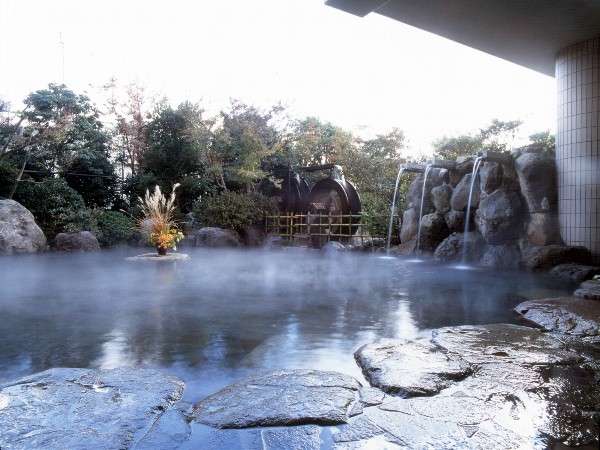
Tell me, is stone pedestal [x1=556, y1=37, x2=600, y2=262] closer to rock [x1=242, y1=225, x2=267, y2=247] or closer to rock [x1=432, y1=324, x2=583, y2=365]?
rock [x1=432, y1=324, x2=583, y2=365]

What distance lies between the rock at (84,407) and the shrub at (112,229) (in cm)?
1239

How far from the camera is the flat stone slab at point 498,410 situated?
178cm

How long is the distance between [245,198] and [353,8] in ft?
34.4

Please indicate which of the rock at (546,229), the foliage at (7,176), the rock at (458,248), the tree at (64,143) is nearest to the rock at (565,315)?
the rock at (546,229)

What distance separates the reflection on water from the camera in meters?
2.92

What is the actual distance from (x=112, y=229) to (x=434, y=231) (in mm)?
9644

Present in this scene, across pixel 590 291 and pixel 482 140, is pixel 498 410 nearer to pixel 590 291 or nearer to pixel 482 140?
pixel 590 291

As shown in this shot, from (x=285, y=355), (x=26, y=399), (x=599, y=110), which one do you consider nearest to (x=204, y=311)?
(x=285, y=355)

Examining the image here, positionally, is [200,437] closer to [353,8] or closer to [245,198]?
[353,8]

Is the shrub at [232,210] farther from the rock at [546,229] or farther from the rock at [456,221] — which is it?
the rock at [546,229]

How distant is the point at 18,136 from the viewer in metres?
13.7

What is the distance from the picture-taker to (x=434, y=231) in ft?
34.2

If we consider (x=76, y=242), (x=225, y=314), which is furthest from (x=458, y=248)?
(x=76, y=242)

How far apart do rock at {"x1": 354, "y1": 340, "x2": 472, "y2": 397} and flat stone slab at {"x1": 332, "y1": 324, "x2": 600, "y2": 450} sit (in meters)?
0.07
